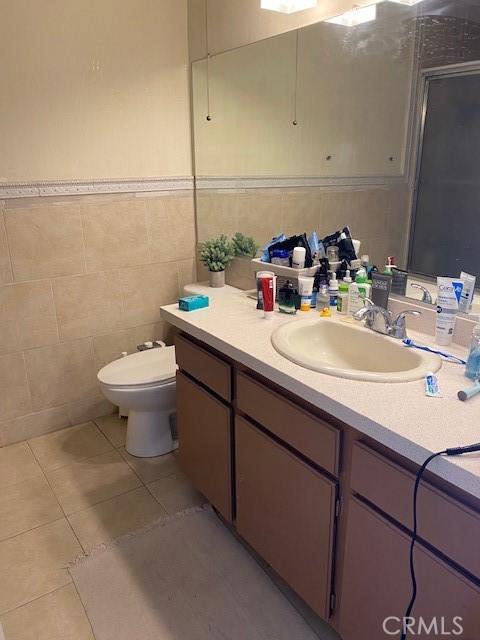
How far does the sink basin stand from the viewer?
4.29ft

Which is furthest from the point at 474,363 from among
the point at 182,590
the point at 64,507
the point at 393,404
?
the point at 64,507

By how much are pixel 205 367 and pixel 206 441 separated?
294 millimetres

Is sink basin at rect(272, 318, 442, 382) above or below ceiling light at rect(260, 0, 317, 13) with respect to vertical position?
below

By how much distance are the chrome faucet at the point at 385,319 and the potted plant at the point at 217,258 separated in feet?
3.33

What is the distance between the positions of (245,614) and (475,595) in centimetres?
85

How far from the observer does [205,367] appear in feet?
5.74

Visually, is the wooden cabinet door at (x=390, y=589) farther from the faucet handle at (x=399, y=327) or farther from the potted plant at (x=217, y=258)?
the potted plant at (x=217, y=258)

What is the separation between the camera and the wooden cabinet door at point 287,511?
1335 mm

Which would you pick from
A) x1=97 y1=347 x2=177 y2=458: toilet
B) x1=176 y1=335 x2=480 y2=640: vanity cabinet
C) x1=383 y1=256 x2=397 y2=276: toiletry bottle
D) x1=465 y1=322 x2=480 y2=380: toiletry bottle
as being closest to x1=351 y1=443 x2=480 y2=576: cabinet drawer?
x1=176 y1=335 x2=480 y2=640: vanity cabinet

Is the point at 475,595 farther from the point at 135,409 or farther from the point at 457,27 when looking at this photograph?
the point at 135,409

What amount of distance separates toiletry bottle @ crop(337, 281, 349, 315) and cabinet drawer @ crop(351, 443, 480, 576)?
70 centimetres

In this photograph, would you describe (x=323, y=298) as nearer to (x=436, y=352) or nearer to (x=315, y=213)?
(x=315, y=213)

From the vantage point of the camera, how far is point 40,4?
2.12 meters

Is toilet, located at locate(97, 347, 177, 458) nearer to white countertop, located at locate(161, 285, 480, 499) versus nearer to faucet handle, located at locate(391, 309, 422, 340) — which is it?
white countertop, located at locate(161, 285, 480, 499)
